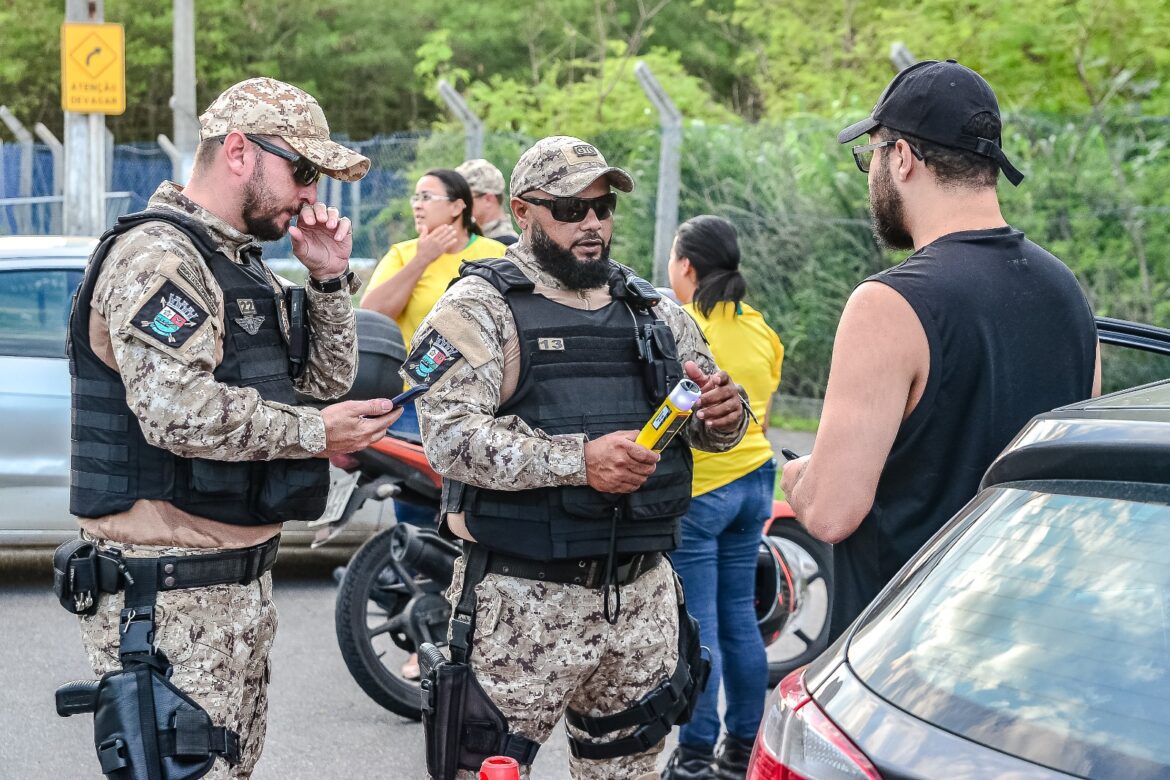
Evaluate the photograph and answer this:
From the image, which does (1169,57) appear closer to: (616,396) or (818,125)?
(818,125)

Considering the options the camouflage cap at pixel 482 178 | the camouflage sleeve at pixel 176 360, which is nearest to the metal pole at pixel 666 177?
the camouflage cap at pixel 482 178

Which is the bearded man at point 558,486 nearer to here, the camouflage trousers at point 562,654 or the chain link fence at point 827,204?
the camouflage trousers at point 562,654

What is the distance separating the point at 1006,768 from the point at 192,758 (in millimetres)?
1904

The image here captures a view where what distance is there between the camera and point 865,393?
2.67 metres

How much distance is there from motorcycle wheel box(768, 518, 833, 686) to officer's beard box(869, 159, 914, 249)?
280cm

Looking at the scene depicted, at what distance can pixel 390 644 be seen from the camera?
5.75 metres

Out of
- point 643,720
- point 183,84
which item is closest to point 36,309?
point 643,720

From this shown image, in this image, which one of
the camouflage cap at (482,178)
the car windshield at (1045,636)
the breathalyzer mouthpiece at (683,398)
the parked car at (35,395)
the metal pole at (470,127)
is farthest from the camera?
the metal pole at (470,127)

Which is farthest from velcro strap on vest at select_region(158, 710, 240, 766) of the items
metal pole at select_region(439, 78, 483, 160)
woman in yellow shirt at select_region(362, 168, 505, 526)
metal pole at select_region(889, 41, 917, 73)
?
metal pole at select_region(439, 78, 483, 160)

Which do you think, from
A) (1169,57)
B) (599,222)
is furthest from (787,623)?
(1169,57)

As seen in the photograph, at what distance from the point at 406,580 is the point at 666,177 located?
19.9 ft

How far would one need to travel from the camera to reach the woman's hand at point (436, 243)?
6125 millimetres

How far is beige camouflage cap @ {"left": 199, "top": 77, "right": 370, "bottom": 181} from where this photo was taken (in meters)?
3.24

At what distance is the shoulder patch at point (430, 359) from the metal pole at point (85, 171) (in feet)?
26.2
